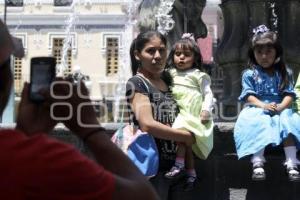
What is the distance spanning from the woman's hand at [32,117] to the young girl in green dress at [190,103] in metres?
2.27

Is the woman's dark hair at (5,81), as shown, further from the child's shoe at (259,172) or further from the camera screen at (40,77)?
the child's shoe at (259,172)

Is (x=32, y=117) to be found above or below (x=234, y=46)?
below

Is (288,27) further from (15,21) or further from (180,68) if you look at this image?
(15,21)

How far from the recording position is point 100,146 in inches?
64.5

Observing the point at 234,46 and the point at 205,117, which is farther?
the point at 234,46

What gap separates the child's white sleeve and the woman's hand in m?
2.47

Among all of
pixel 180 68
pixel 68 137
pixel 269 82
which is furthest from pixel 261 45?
pixel 68 137

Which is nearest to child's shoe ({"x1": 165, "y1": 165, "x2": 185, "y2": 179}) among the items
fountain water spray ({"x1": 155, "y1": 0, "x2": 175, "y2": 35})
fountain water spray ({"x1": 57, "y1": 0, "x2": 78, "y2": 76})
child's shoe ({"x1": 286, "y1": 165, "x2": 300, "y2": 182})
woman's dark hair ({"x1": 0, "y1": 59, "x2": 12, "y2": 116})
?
child's shoe ({"x1": 286, "y1": 165, "x2": 300, "y2": 182})

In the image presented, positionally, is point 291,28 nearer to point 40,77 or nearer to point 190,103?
point 190,103

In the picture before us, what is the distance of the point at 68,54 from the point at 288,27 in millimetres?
41188

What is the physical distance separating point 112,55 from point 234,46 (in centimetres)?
4032

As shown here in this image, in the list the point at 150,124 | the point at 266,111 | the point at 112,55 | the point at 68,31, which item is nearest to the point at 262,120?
the point at 266,111

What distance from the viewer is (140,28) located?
601cm

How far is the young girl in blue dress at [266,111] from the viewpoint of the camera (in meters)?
4.08
